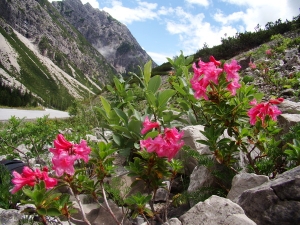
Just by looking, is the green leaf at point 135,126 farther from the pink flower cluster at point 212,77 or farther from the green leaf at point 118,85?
the green leaf at point 118,85

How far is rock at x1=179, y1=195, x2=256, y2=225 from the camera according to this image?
1.58 meters

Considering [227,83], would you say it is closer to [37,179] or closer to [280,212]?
[280,212]

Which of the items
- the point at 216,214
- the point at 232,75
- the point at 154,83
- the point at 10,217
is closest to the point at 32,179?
the point at 10,217

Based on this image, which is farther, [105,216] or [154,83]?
[154,83]

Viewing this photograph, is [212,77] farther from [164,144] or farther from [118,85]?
[118,85]

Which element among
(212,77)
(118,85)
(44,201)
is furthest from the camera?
(118,85)

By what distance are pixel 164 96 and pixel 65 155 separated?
5.32 ft

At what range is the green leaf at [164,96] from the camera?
10.4 feet

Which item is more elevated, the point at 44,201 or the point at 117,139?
the point at 117,139

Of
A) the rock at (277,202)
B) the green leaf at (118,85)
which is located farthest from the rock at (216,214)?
the green leaf at (118,85)

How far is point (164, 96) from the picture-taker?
3.22 m

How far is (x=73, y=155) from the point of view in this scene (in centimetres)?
191

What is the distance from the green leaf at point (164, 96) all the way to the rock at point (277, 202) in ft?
5.22

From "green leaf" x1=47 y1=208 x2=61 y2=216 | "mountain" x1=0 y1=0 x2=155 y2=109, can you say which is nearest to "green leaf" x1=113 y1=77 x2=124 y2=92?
"green leaf" x1=47 y1=208 x2=61 y2=216
